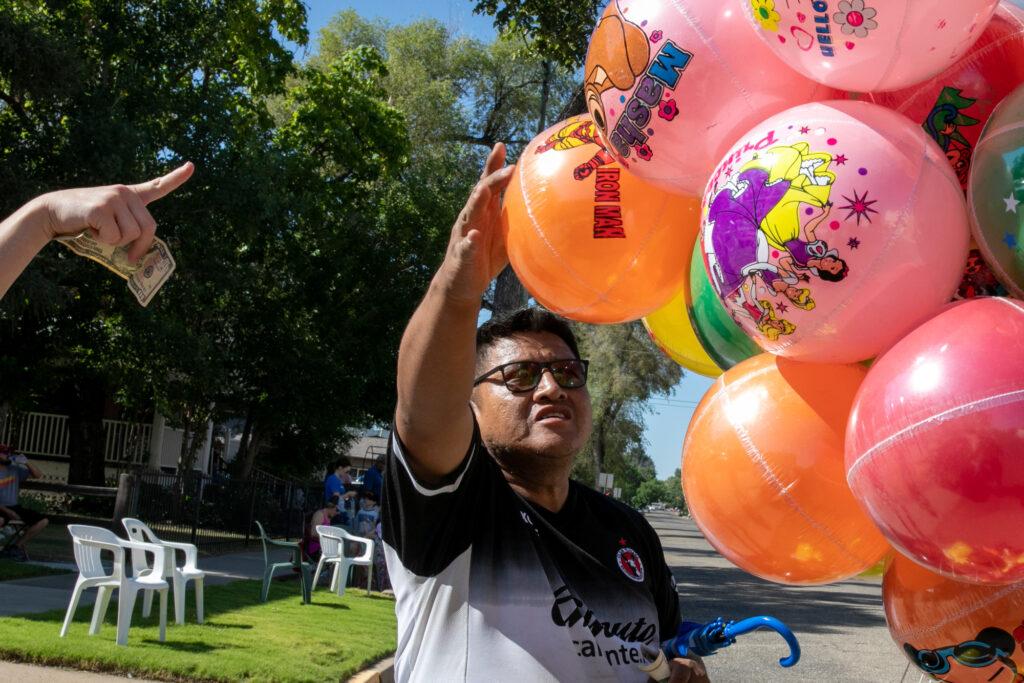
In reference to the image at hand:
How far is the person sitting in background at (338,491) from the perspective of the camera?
1471 centimetres

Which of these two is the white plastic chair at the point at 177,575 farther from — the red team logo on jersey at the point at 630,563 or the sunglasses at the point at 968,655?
the sunglasses at the point at 968,655

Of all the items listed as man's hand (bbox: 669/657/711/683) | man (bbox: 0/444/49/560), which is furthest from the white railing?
man's hand (bbox: 669/657/711/683)

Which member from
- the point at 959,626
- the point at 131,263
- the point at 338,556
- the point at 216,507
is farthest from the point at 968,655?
the point at 216,507

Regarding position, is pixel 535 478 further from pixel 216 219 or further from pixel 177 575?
pixel 216 219

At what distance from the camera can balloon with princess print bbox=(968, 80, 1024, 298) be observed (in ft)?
7.04

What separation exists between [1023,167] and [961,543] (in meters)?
0.78

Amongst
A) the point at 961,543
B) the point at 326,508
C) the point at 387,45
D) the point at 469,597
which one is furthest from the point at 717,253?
the point at 387,45

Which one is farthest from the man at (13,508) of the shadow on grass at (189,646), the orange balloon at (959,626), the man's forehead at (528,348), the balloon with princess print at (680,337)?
the orange balloon at (959,626)

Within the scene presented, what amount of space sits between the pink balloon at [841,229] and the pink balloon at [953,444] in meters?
0.11

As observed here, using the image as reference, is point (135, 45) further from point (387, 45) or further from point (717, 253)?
point (717, 253)

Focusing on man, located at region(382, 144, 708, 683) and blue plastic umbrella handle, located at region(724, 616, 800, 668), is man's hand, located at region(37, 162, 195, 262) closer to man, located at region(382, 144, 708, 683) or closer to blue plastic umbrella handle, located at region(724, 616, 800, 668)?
man, located at region(382, 144, 708, 683)

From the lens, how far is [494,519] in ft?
7.89

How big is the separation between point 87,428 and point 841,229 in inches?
942

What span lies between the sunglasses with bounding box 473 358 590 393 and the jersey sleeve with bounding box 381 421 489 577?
307 millimetres
